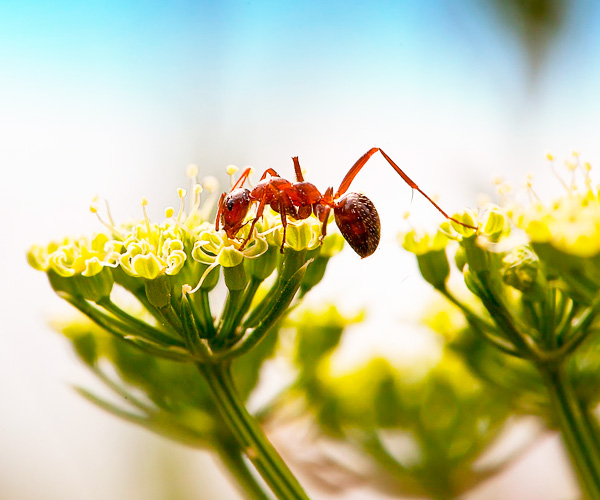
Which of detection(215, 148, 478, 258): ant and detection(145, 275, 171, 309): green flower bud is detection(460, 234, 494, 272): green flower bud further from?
detection(145, 275, 171, 309): green flower bud

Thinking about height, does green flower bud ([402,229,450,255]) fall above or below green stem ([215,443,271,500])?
above

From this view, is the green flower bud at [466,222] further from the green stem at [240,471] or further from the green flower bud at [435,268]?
the green stem at [240,471]

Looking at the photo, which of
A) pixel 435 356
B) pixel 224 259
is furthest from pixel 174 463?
pixel 224 259

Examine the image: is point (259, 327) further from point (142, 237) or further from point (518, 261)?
point (518, 261)

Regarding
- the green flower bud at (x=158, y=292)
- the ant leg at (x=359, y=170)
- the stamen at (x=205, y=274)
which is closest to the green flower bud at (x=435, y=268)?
the ant leg at (x=359, y=170)

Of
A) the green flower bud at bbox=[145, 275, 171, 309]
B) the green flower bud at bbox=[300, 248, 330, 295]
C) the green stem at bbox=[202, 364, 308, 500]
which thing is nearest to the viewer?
the green flower bud at bbox=[145, 275, 171, 309]

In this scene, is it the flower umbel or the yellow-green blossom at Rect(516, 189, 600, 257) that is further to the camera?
the flower umbel

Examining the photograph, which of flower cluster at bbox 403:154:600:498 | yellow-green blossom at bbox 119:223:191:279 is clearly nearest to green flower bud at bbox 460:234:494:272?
flower cluster at bbox 403:154:600:498
